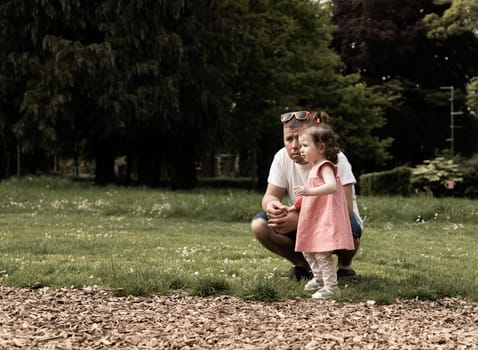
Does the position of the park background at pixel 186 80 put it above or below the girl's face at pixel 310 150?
above

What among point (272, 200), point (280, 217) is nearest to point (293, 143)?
point (272, 200)

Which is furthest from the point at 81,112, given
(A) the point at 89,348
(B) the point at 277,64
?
(A) the point at 89,348

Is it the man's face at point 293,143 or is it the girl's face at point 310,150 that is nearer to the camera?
the girl's face at point 310,150

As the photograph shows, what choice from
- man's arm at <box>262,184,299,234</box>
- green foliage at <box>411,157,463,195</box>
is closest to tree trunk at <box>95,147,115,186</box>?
green foliage at <box>411,157,463,195</box>

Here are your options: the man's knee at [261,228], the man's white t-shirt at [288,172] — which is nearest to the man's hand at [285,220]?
the man's knee at [261,228]

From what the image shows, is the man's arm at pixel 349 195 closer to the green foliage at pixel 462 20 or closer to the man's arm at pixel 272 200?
the man's arm at pixel 272 200

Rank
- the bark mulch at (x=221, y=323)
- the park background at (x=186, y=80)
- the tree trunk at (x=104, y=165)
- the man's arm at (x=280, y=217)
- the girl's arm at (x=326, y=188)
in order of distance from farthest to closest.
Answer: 1. the tree trunk at (x=104, y=165)
2. the park background at (x=186, y=80)
3. the man's arm at (x=280, y=217)
4. the girl's arm at (x=326, y=188)
5. the bark mulch at (x=221, y=323)

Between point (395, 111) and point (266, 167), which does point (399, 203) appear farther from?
point (395, 111)

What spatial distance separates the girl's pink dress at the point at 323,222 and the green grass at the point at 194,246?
16.2 inches

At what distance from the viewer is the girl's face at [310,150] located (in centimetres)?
512

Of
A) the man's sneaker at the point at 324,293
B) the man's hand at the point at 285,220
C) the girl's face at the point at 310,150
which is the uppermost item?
the girl's face at the point at 310,150

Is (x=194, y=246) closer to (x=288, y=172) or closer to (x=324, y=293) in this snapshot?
(x=288, y=172)

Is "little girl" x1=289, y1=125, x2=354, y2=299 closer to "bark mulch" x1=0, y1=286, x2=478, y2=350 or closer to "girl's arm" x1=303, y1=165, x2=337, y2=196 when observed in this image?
"girl's arm" x1=303, y1=165, x2=337, y2=196

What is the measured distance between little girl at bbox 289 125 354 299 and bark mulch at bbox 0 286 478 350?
40cm
